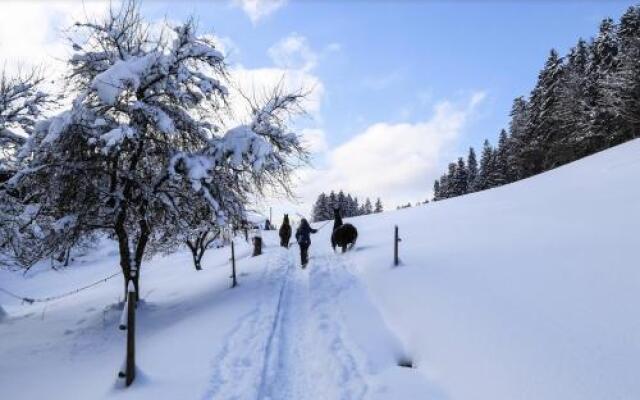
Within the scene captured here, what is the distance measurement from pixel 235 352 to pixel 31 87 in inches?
508

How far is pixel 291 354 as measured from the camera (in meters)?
7.43

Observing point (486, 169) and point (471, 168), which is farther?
point (471, 168)

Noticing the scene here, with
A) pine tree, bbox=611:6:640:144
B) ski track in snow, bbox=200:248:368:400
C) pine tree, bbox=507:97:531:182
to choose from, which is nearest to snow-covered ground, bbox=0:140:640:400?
ski track in snow, bbox=200:248:368:400

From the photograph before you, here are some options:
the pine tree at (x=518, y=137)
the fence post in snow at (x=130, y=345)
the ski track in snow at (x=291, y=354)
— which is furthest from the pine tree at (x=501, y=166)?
the fence post in snow at (x=130, y=345)

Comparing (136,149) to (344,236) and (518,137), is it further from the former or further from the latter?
(518,137)

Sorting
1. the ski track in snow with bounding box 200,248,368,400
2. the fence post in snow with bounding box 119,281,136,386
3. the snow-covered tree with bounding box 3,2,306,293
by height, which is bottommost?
the ski track in snow with bounding box 200,248,368,400

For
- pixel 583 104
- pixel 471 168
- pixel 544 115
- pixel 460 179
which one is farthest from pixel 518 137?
pixel 471 168

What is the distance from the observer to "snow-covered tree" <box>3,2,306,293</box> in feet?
34.4

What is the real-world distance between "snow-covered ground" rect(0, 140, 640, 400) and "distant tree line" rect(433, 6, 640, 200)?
1053 inches

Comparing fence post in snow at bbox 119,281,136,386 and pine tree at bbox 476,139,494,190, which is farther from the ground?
pine tree at bbox 476,139,494,190

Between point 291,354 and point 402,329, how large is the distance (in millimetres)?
2179

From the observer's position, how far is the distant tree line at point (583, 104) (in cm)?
3616

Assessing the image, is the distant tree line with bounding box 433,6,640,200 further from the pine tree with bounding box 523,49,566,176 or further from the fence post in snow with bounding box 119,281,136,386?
the fence post in snow with bounding box 119,281,136,386

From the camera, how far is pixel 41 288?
38688 mm
